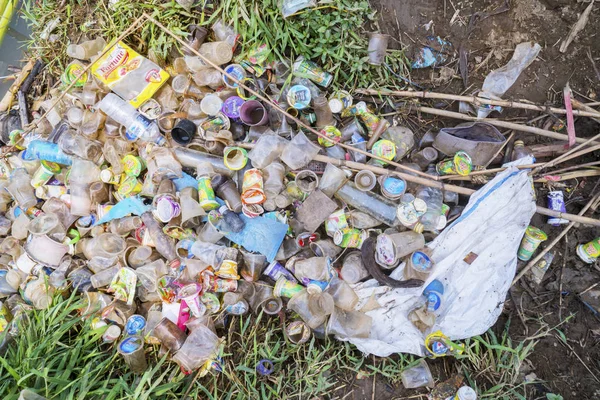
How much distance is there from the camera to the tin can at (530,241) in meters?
2.69

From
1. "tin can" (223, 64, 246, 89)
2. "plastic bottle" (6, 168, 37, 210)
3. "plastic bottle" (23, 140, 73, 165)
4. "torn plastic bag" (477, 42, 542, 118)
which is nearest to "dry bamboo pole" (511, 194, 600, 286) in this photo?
"torn plastic bag" (477, 42, 542, 118)

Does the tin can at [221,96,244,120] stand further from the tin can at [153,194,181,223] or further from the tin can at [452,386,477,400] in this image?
the tin can at [452,386,477,400]

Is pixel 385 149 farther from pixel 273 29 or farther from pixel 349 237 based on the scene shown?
pixel 273 29

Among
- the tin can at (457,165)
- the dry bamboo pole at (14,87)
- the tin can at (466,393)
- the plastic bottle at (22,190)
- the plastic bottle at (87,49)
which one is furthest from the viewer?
the dry bamboo pole at (14,87)

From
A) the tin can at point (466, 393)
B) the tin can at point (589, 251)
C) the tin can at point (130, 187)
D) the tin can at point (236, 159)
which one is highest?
the tin can at point (236, 159)

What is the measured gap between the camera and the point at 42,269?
2936 millimetres

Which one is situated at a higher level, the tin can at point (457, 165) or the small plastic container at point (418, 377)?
the tin can at point (457, 165)

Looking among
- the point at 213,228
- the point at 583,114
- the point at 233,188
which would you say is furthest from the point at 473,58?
the point at 213,228

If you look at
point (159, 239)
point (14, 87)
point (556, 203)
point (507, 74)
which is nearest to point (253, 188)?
point (159, 239)

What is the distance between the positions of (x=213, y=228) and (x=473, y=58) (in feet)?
6.85

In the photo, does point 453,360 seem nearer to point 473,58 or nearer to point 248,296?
point 248,296

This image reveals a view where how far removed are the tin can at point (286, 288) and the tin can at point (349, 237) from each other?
37 centimetres

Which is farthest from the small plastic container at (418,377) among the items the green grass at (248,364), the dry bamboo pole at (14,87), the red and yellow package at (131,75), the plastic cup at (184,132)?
the dry bamboo pole at (14,87)

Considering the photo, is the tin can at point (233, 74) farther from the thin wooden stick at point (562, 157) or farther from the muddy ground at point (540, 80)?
the thin wooden stick at point (562, 157)
